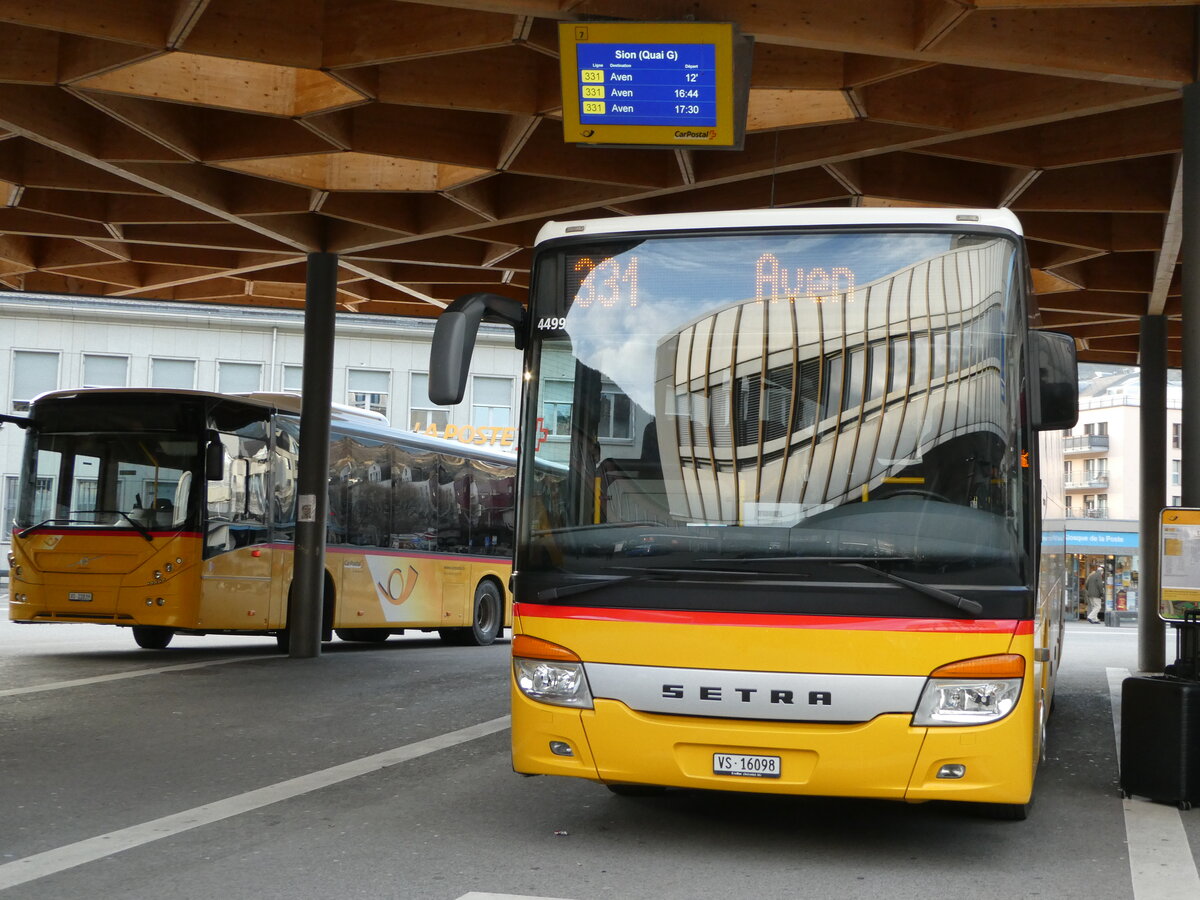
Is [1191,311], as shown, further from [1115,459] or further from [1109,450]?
[1109,450]

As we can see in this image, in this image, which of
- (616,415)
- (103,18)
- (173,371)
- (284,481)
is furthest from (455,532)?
(173,371)

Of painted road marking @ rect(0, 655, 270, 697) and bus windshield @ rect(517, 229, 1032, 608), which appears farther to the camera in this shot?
painted road marking @ rect(0, 655, 270, 697)

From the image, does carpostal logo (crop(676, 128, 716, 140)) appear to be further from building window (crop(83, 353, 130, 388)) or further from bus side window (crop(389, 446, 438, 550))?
building window (crop(83, 353, 130, 388))

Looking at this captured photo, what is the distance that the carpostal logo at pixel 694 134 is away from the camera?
403 inches

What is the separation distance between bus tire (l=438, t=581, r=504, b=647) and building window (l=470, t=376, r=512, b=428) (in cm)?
2748

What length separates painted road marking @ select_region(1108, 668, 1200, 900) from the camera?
6176 millimetres

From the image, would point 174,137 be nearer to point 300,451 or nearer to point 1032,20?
point 300,451

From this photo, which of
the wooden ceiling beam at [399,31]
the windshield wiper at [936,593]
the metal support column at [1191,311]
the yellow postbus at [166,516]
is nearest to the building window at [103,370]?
the yellow postbus at [166,516]

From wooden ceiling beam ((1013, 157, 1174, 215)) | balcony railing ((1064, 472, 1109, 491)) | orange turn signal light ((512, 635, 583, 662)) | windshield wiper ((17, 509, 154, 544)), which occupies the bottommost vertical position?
orange turn signal light ((512, 635, 583, 662))

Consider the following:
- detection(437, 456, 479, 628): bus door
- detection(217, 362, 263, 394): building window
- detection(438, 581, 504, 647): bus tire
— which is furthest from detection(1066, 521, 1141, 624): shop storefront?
detection(437, 456, 479, 628): bus door

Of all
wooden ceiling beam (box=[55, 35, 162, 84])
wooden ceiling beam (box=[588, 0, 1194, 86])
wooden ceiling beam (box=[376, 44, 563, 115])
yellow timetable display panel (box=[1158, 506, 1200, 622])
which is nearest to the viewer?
yellow timetable display panel (box=[1158, 506, 1200, 622])

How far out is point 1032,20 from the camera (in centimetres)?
1013

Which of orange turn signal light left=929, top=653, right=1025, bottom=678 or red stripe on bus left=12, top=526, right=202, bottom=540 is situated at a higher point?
red stripe on bus left=12, top=526, right=202, bottom=540

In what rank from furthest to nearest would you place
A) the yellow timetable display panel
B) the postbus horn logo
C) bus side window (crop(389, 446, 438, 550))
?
bus side window (crop(389, 446, 438, 550)), the postbus horn logo, the yellow timetable display panel
